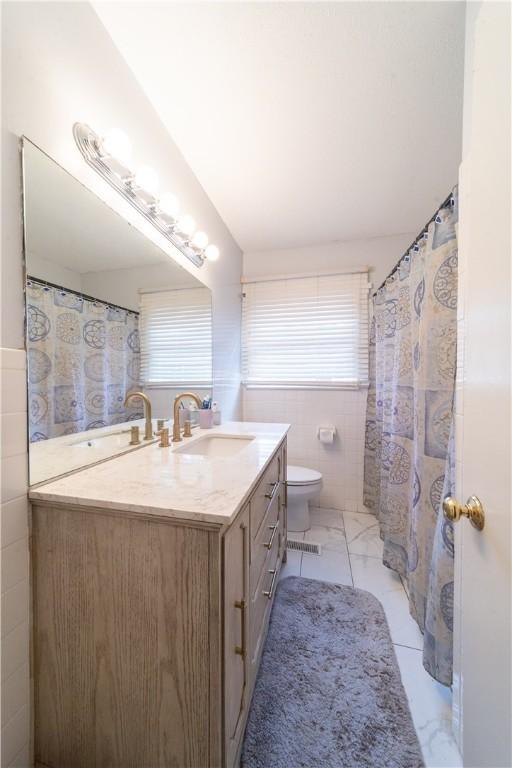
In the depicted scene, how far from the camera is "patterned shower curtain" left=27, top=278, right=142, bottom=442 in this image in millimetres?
741

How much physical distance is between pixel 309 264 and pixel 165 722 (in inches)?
103

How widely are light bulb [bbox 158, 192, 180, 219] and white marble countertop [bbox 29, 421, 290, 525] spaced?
42.4 inches

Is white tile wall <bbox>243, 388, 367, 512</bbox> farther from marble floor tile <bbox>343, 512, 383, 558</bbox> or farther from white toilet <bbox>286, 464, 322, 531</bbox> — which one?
white toilet <bbox>286, 464, 322, 531</bbox>

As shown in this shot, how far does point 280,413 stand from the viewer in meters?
2.45

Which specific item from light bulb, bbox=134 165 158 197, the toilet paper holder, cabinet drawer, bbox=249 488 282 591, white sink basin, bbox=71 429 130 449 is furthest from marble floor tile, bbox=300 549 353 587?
light bulb, bbox=134 165 158 197

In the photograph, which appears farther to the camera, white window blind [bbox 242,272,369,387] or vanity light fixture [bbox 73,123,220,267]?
white window blind [bbox 242,272,369,387]

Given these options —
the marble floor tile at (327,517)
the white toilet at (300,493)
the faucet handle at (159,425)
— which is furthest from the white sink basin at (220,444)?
the marble floor tile at (327,517)

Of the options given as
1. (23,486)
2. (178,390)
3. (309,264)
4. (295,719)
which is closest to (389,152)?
(309,264)

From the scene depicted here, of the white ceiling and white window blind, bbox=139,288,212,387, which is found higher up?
the white ceiling

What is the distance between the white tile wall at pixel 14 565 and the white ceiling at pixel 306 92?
1.10 m

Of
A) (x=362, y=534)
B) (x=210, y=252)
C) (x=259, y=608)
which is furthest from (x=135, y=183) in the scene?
(x=362, y=534)

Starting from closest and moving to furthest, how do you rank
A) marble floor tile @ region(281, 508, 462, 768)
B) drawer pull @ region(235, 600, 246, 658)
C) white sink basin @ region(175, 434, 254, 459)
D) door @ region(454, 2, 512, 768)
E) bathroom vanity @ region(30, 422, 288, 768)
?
door @ region(454, 2, 512, 768), bathroom vanity @ region(30, 422, 288, 768), drawer pull @ region(235, 600, 246, 658), marble floor tile @ region(281, 508, 462, 768), white sink basin @ region(175, 434, 254, 459)

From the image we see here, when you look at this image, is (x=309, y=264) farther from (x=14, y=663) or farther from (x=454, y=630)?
(x=14, y=663)

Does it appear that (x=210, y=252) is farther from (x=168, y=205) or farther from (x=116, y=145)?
(x=116, y=145)
